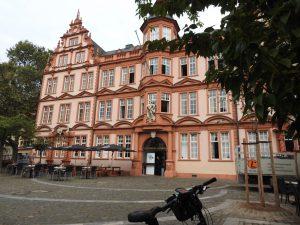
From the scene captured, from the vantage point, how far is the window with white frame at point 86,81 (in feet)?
98.2

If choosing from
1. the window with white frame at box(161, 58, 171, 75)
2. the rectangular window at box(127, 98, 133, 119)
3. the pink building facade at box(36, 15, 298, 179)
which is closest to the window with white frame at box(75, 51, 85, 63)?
the pink building facade at box(36, 15, 298, 179)

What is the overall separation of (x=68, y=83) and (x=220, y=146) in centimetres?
2081

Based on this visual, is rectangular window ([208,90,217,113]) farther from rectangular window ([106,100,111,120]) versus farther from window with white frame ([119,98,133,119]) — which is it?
Result: rectangular window ([106,100,111,120])

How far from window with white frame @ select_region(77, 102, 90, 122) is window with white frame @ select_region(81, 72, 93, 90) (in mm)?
2173

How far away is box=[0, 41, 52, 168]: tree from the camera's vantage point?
89.3 ft

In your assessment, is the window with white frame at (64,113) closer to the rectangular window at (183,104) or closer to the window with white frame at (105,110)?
the window with white frame at (105,110)

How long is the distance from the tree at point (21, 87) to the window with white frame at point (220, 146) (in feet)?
61.2

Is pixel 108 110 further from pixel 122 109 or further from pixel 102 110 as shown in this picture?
pixel 122 109

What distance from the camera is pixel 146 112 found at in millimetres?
23594

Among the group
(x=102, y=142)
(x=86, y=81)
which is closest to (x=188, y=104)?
(x=102, y=142)

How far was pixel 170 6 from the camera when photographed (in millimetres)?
3736

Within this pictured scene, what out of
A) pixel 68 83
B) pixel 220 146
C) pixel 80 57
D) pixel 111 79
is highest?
pixel 80 57

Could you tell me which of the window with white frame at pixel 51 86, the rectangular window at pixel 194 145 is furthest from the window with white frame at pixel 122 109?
the window with white frame at pixel 51 86

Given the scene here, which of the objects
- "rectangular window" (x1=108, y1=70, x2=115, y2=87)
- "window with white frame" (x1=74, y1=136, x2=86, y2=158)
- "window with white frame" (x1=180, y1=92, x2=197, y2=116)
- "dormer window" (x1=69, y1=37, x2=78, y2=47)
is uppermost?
"dormer window" (x1=69, y1=37, x2=78, y2=47)
